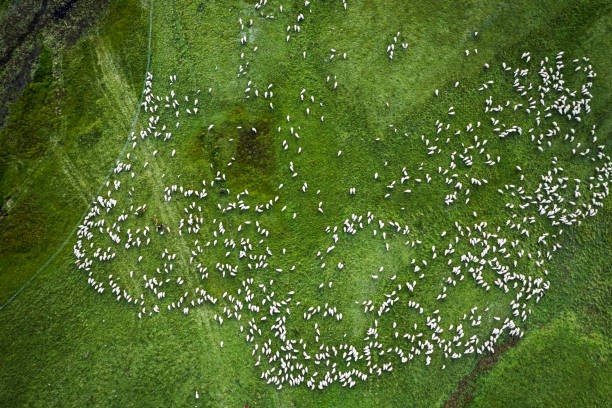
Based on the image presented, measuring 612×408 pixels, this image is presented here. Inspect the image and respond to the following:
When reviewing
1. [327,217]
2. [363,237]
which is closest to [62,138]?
[327,217]

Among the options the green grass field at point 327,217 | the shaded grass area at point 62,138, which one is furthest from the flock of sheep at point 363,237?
the shaded grass area at point 62,138

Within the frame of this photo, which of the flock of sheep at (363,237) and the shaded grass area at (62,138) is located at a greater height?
the shaded grass area at (62,138)

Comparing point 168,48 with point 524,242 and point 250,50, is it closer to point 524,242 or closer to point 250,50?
point 250,50

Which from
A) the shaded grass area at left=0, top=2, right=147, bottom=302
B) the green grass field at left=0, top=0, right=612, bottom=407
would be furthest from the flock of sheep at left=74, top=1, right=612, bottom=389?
the shaded grass area at left=0, top=2, right=147, bottom=302

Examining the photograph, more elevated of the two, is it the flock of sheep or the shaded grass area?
the shaded grass area

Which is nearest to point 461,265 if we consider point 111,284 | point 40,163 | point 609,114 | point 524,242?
point 524,242

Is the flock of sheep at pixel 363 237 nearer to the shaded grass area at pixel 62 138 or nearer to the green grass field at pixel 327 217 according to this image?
the green grass field at pixel 327 217

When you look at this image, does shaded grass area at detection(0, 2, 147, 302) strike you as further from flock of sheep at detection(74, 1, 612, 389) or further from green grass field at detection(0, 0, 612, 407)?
flock of sheep at detection(74, 1, 612, 389)
